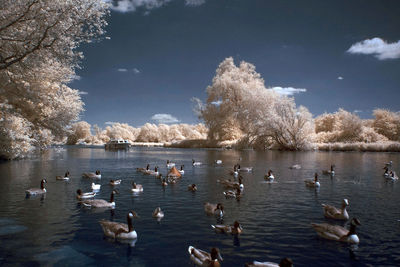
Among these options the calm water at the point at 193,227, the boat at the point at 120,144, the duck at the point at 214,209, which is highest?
the boat at the point at 120,144

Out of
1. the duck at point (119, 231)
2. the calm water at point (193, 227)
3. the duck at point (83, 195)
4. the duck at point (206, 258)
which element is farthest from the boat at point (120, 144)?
the duck at point (206, 258)

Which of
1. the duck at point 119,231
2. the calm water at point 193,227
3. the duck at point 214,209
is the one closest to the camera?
the calm water at point 193,227

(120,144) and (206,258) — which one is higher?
(120,144)

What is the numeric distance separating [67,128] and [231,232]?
1242 inches

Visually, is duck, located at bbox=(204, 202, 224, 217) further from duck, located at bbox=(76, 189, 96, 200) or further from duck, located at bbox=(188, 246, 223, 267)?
duck, located at bbox=(76, 189, 96, 200)

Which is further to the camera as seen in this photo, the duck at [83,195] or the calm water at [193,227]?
the duck at [83,195]

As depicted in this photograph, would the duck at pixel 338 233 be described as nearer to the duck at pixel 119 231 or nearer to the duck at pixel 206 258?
the duck at pixel 206 258

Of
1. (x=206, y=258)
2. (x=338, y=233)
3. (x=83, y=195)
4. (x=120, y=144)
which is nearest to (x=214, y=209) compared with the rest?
(x=338, y=233)

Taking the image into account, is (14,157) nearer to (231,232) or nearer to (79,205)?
(79,205)

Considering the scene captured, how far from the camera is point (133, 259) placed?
357 inches

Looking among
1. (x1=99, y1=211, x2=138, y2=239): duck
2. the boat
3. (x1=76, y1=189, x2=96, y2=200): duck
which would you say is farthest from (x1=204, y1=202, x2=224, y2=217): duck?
the boat

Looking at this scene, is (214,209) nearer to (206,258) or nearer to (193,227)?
(193,227)

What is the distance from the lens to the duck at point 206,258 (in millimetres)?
8098

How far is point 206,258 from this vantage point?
8422 millimetres
